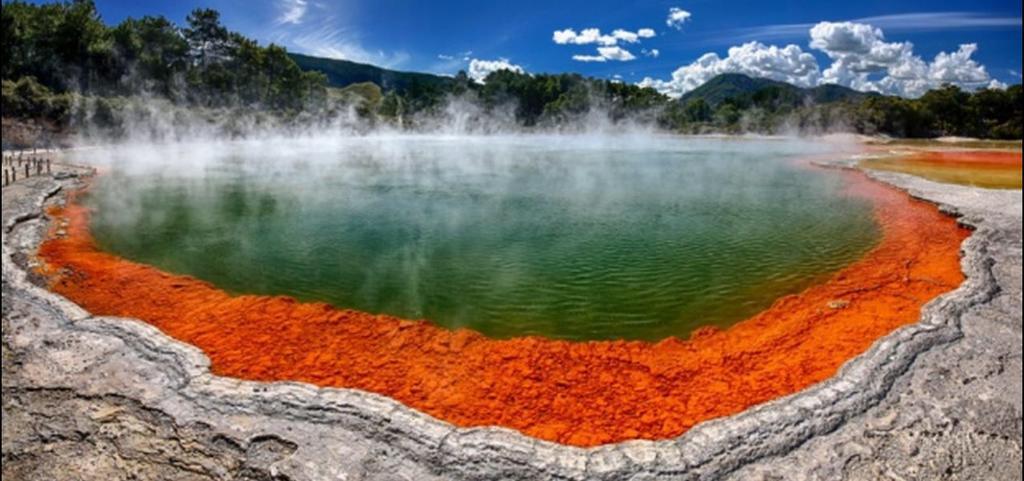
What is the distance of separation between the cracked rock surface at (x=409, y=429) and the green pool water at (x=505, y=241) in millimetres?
2786

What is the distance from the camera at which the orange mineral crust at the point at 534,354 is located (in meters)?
6.23

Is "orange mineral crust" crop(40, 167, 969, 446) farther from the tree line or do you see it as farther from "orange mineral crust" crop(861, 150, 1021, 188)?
the tree line

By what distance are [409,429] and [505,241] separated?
25.1 feet

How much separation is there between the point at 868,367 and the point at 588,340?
3.43m

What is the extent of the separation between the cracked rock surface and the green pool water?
9.14 ft

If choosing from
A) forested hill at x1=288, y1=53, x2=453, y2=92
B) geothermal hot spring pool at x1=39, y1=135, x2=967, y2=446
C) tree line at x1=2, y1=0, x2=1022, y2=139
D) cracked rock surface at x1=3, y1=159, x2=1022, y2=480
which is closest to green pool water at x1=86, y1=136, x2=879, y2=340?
geothermal hot spring pool at x1=39, y1=135, x2=967, y2=446

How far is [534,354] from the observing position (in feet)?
24.7

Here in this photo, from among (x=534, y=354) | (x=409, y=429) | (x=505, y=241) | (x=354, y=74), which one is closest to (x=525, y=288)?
(x=534, y=354)

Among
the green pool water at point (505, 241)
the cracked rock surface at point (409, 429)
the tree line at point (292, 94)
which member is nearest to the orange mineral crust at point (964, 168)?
the green pool water at point (505, 241)

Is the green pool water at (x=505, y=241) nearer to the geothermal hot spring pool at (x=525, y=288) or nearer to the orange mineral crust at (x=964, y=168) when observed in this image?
the geothermal hot spring pool at (x=525, y=288)

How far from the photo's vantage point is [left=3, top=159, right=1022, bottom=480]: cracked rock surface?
15.9ft

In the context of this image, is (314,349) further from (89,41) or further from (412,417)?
(89,41)

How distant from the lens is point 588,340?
26.3 ft

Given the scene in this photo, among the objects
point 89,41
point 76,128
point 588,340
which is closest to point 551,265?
point 588,340
